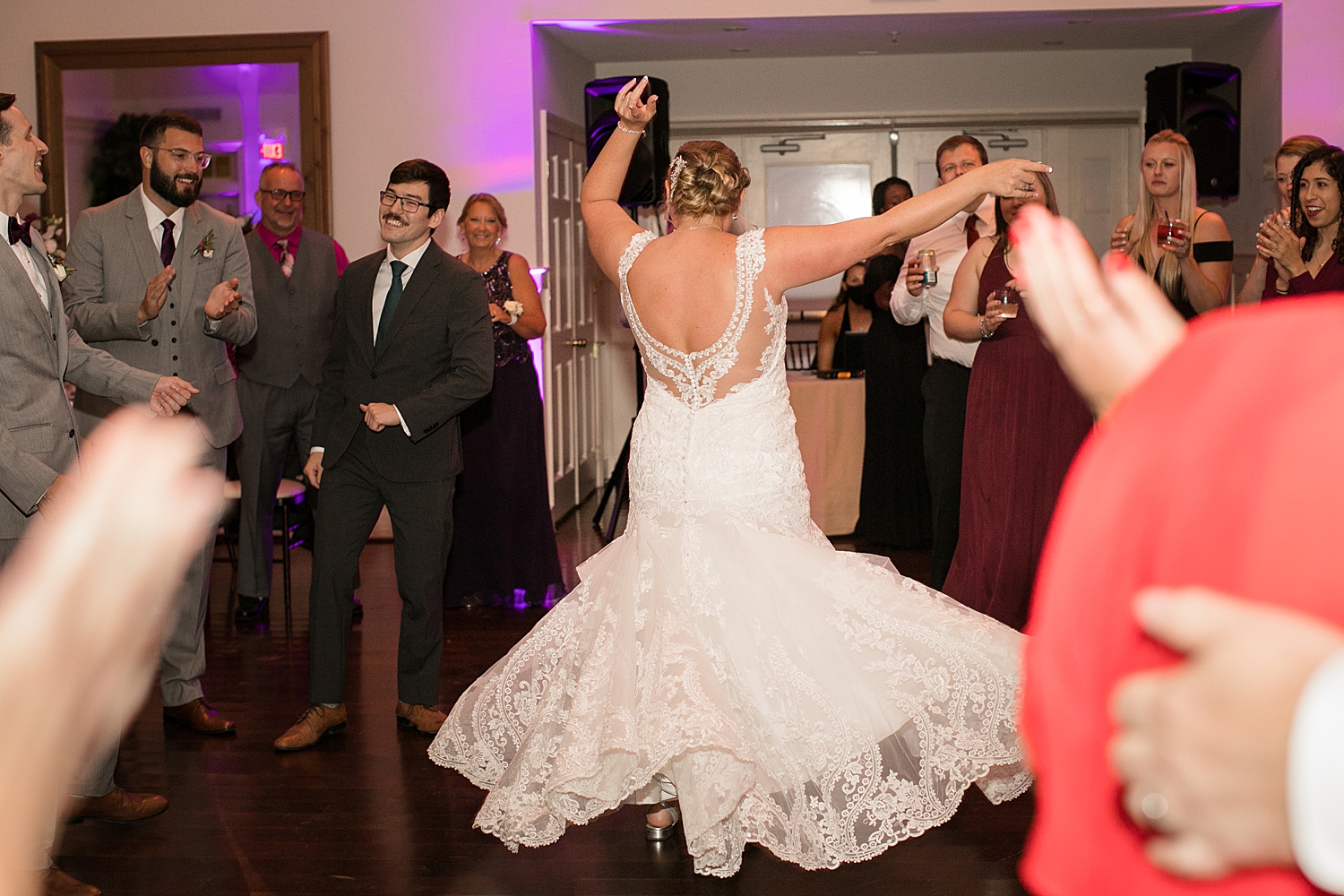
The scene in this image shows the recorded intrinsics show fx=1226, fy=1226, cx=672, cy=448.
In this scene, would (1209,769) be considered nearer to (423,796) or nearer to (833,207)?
(423,796)

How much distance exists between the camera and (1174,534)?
63cm

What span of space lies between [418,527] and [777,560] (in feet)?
4.41

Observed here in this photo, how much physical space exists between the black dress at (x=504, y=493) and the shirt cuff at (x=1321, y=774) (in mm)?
4841

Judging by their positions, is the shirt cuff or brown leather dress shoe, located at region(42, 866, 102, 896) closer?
the shirt cuff

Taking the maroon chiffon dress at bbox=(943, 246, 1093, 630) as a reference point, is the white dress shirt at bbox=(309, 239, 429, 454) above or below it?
above

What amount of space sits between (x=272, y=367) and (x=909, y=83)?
6.04 metres

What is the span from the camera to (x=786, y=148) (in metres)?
9.74

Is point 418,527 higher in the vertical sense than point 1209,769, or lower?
lower

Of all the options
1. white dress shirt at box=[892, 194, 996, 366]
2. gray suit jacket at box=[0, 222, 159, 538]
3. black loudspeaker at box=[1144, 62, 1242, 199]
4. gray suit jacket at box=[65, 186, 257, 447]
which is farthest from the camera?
black loudspeaker at box=[1144, 62, 1242, 199]

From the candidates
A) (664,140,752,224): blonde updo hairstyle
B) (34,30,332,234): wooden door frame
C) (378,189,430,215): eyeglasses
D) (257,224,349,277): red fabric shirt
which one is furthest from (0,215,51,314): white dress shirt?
(34,30,332,234): wooden door frame

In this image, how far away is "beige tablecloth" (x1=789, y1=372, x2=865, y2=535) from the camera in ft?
22.4

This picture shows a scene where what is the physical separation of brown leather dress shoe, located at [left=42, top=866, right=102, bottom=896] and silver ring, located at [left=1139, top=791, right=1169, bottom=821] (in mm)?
2663

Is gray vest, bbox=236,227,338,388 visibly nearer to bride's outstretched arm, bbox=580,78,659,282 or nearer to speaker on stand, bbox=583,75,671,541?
speaker on stand, bbox=583,75,671,541

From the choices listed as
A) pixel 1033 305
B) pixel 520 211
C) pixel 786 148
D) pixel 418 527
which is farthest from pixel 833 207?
pixel 1033 305
